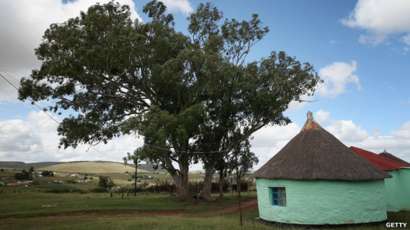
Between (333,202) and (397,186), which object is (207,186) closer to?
(397,186)

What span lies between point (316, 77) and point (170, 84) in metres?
14.8

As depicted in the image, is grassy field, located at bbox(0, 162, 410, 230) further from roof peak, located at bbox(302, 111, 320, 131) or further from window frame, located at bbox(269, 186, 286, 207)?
roof peak, located at bbox(302, 111, 320, 131)

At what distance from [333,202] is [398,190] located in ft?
31.4

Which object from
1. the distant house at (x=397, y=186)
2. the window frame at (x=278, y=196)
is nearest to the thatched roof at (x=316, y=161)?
the window frame at (x=278, y=196)

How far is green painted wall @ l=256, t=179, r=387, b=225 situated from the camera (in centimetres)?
2089

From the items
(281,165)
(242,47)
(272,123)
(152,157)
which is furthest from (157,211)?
(242,47)

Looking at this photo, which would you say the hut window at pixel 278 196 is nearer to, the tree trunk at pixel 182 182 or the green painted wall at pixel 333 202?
the green painted wall at pixel 333 202

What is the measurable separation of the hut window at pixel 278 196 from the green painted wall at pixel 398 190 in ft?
29.6

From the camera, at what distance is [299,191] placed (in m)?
21.6

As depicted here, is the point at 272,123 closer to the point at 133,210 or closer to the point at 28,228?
the point at 133,210

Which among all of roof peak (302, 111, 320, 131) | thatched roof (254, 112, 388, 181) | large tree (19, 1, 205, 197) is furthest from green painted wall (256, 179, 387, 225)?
large tree (19, 1, 205, 197)

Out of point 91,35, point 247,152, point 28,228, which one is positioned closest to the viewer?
point 28,228

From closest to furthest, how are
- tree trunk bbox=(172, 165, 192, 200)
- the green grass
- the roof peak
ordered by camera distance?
the green grass
the roof peak
tree trunk bbox=(172, 165, 192, 200)

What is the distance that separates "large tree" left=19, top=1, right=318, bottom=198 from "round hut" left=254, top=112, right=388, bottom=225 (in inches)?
443
